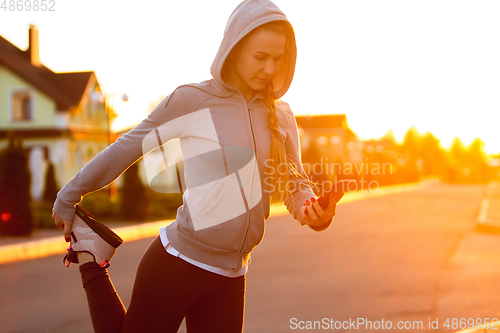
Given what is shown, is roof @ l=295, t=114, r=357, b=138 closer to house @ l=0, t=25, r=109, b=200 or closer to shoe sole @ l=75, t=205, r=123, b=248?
house @ l=0, t=25, r=109, b=200

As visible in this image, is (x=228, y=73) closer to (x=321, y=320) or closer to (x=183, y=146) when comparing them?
(x=183, y=146)

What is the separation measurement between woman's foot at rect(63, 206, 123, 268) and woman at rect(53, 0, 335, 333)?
59 millimetres

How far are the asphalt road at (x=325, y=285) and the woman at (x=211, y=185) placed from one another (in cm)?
318

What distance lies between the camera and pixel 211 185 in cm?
188

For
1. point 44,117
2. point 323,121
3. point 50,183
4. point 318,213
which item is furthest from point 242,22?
point 323,121

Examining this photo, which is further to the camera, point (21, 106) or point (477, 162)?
point (477, 162)

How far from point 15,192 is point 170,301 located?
1187 cm

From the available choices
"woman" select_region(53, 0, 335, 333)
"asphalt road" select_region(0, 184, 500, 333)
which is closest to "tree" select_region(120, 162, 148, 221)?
"asphalt road" select_region(0, 184, 500, 333)

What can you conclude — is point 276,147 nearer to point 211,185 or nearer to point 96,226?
point 211,185

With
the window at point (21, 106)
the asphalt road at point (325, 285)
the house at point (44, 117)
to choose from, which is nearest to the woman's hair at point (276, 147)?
the asphalt road at point (325, 285)

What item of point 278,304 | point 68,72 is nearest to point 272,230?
point 278,304

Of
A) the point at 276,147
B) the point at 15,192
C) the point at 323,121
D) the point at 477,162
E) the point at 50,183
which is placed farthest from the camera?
the point at 477,162

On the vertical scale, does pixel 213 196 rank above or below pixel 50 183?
above

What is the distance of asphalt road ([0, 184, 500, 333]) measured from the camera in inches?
213
